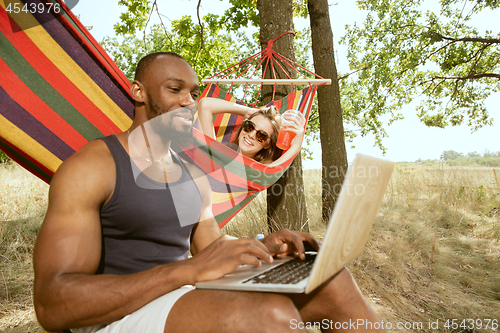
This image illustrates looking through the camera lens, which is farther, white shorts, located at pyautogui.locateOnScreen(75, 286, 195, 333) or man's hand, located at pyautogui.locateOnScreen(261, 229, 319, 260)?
man's hand, located at pyautogui.locateOnScreen(261, 229, 319, 260)

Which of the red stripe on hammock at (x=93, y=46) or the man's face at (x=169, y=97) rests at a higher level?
the red stripe on hammock at (x=93, y=46)

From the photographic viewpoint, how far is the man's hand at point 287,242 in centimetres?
109

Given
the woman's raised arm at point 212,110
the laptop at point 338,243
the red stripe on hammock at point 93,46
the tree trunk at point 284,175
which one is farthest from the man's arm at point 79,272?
the tree trunk at point 284,175

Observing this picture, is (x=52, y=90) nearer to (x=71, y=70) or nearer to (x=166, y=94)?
(x=71, y=70)

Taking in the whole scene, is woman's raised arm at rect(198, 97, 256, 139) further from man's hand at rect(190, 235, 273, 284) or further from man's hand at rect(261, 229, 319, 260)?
man's hand at rect(190, 235, 273, 284)

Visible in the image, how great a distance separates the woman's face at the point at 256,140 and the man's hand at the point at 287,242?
142 centimetres

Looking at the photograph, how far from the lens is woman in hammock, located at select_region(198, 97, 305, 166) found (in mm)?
2498

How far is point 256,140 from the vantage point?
252 centimetres

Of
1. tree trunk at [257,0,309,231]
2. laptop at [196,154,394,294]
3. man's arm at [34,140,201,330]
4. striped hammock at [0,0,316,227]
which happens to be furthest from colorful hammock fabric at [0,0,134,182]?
tree trunk at [257,0,309,231]

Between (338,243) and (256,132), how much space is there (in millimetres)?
1836

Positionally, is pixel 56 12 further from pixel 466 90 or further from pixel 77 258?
pixel 466 90

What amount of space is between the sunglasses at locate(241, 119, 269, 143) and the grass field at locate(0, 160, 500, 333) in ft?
4.01

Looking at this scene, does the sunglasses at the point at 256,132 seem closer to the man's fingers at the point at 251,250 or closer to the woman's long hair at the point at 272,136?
the woman's long hair at the point at 272,136

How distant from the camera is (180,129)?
129 centimetres
